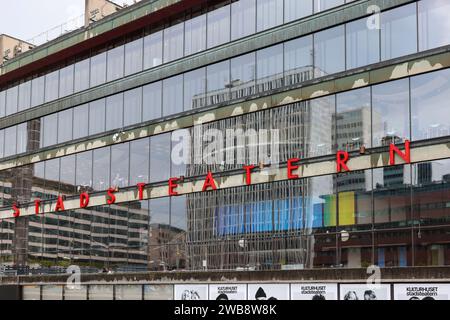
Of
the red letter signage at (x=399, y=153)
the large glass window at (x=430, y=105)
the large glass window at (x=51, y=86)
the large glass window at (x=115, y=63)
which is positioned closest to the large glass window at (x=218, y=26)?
the large glass window at (x=115, y=63)

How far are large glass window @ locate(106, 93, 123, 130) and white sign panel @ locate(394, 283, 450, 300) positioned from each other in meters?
18.0

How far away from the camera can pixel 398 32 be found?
77.0 ft

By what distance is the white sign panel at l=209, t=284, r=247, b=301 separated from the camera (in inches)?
1038

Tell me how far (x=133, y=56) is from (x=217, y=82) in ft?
22.3

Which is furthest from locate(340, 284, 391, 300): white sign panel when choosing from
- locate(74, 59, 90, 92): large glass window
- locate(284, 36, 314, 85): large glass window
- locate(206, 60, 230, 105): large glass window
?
locate(74, 59, 90, 92): large glass window

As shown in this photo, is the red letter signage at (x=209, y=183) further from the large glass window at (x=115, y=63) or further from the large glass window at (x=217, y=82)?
the large glass window at (x=115, y=63)

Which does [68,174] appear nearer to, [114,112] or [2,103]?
[114,112]

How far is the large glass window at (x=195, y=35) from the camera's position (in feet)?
101

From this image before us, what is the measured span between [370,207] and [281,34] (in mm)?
8727

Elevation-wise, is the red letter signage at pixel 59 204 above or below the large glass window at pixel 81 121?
below

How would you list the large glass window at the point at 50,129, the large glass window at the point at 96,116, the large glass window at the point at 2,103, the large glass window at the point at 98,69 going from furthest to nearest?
the large glass window at the point at 2,103 → the large glass window at the point at 50,129 → the large glass window at the point at 98,69 → the large glass window at the point at 96,116

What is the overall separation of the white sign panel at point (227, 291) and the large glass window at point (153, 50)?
12.2m

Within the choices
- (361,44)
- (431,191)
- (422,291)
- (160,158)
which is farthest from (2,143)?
(422,291)

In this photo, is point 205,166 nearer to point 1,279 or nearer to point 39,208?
point 39,208
